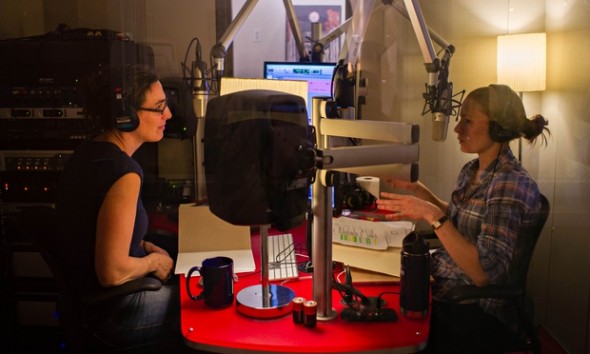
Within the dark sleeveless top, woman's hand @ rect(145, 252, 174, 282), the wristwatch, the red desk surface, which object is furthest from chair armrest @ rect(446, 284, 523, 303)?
the dark sleeveless top

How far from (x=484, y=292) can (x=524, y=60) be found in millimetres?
931

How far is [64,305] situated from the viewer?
1617 millimetres

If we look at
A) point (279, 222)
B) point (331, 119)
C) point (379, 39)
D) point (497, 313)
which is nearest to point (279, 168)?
point (279, 222)

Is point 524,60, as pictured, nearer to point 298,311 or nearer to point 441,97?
point 441,97

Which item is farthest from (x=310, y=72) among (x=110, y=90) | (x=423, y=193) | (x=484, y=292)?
(x=484, y=292)

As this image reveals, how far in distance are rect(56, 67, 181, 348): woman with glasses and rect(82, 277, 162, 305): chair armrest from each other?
0.10 ft

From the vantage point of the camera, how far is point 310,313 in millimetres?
1157

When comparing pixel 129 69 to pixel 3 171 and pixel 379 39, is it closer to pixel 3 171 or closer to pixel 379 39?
pixel 3 171

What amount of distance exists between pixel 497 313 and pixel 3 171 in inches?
69.3

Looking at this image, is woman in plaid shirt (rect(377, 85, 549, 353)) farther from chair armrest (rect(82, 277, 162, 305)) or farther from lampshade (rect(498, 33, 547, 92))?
chair armrest (rect(82, 277, 162, 305))

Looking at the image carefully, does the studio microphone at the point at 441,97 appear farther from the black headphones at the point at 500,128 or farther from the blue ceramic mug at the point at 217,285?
the blue ceramic mug at the point at 217,285

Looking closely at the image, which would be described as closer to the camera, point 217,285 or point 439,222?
point 217,285

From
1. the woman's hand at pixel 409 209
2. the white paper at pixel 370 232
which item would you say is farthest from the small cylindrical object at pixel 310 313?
the woman's hand at pixel 409 209

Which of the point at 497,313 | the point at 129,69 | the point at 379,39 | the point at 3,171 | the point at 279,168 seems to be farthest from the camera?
the point at 379,39
